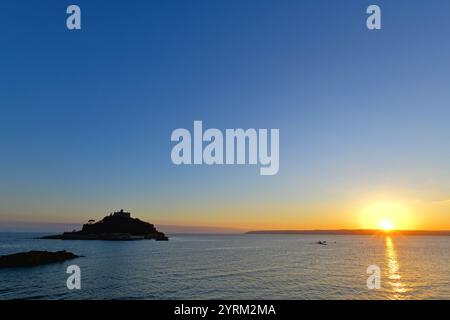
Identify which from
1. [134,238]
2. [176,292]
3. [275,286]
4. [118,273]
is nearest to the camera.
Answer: [176,292]

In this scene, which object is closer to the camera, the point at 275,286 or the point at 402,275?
the point at 275,286

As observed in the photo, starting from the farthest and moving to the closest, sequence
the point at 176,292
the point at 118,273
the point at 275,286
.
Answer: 1. the point at 118,273
2. the point at 275,286
3. the point at 176,292

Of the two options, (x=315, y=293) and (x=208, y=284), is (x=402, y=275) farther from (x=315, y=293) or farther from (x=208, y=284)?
(x=208, y=284)

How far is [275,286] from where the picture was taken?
156 feet

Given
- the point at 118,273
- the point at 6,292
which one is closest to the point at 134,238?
the point at 118,273

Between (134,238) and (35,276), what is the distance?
14708 cm
